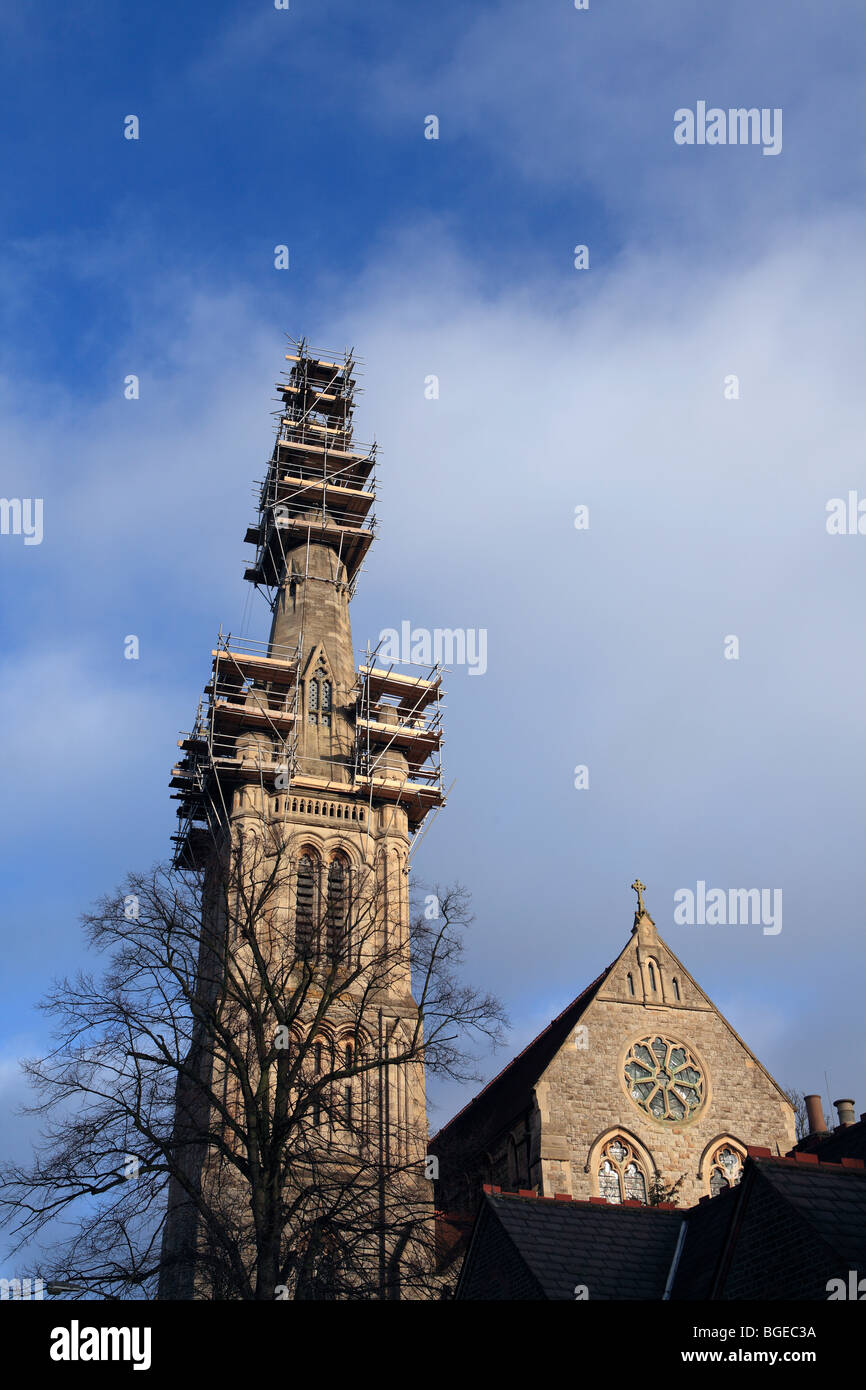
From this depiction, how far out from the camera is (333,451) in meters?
57.8

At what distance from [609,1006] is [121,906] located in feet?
51.3

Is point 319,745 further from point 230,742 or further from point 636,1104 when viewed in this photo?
point 636,1104

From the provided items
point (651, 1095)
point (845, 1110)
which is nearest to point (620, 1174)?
point (651, 1095)

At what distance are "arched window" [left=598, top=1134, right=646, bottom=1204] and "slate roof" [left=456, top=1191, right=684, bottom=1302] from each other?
36.2 ft

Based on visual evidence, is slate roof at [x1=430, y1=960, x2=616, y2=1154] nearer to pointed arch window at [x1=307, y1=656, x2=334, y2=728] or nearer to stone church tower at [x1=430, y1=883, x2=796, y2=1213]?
stone church tower at [x1=430, y1=883, x2=796, y2=1213]

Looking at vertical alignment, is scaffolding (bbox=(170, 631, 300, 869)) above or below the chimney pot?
above

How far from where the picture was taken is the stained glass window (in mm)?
32875

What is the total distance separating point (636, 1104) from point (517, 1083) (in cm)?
504

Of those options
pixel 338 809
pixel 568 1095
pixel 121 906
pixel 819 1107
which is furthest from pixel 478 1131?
pixel 121 906

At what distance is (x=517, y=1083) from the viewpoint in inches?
1447

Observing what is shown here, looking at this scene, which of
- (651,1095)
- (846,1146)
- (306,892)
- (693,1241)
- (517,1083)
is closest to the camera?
(693,1241)

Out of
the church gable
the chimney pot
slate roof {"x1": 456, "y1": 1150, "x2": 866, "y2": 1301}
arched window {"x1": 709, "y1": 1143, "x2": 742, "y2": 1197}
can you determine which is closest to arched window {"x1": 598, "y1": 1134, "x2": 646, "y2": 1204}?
the church gable

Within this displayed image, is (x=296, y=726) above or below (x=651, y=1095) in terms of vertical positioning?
above
